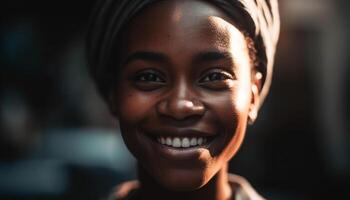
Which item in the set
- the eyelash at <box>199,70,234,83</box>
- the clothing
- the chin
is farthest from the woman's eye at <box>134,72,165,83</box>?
the clothing

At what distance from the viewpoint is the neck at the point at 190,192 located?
1585 mm

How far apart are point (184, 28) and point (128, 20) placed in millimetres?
173

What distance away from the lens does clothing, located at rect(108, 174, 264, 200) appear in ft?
5.62

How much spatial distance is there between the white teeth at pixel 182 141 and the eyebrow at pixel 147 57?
20 cm

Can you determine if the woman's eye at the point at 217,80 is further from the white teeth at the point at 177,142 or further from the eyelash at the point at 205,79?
the white teeth at the point at 177,142

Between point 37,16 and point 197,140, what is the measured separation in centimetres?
434

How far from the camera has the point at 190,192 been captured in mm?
1575

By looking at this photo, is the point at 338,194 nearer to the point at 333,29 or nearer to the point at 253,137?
the point at 253,137

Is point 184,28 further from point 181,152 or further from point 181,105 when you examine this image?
point 181,152

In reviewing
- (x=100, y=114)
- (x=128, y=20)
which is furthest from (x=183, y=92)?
(x=100, y=114)

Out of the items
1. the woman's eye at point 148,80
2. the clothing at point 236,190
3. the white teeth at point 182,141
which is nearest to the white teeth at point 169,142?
the white teeth at point 182,141

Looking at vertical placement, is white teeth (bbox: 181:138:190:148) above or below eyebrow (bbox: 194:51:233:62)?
below

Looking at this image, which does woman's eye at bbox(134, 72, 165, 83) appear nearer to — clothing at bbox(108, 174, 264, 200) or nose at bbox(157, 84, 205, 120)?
nose at bbox(157, 84, 205, 120)

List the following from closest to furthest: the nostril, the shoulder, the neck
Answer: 1. the nostril
2. the neck
3. the shoulder
